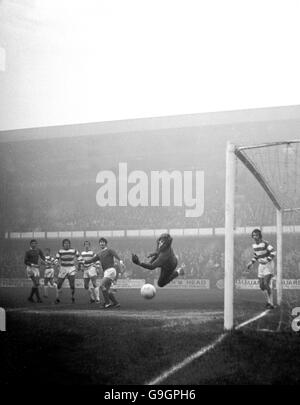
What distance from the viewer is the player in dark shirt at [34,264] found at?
11.4ft

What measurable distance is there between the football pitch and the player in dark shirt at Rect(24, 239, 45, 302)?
0.05 meters

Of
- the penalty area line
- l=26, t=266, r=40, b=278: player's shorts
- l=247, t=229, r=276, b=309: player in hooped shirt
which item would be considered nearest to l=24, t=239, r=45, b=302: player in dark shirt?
l=26, t=266, r=40, b=278: player's shorts

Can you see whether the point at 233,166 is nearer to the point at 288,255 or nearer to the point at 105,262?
the point at 288,255

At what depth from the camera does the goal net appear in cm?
314

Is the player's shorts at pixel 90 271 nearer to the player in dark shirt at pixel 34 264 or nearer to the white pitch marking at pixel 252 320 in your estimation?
the player in dark shirt at pixel 34 264

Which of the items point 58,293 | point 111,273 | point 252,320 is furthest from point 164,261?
point 58,293

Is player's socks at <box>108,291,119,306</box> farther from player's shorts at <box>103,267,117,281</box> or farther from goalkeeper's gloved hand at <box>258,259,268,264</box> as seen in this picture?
goalkeeper's gloved hand at <box>258,259,268,264</box>

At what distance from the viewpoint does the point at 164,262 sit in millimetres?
3291

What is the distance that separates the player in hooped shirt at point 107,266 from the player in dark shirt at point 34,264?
0.29m

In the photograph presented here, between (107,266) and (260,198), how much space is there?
1001mm

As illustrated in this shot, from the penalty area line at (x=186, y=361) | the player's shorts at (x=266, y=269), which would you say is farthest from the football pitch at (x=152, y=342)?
the player's shorts at (x=266, y=269)

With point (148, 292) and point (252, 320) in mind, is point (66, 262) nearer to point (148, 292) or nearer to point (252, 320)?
point (148, 292)

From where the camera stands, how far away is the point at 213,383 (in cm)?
297
